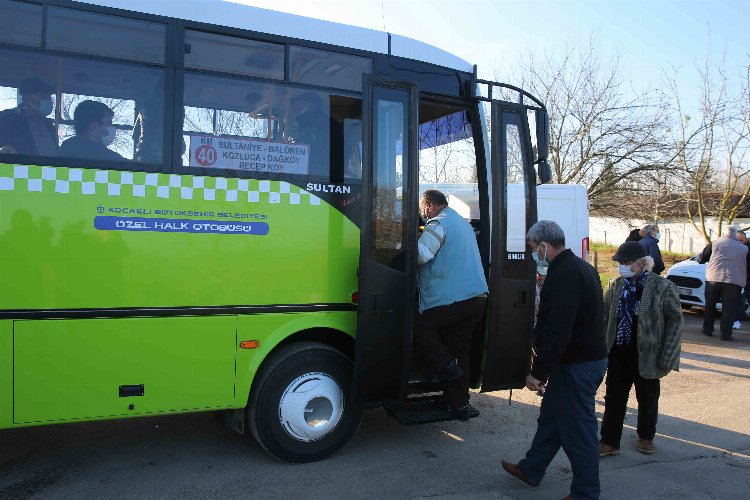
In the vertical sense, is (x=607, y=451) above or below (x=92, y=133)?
below

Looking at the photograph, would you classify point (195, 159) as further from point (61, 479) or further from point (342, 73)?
point (61, 479)

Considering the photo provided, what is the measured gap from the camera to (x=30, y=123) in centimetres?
401

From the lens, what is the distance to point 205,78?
4473 mm

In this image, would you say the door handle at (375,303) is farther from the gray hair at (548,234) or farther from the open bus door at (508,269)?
the gray hair at (548,234)

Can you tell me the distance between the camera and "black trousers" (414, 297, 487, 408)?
5043mm

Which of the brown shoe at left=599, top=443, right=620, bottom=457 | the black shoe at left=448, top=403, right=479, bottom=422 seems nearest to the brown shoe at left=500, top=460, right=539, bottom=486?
the black shoe at left=448, top=403, right=479, bottom=422

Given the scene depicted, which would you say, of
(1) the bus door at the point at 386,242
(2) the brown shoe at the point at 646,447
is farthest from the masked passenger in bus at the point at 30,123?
(2) the brown shoe at the point at 646,447

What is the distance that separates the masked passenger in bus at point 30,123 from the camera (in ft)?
12.9

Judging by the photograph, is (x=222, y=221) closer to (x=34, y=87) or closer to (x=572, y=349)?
(x=34, y=87)

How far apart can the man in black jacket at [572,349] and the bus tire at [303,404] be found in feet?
5.09

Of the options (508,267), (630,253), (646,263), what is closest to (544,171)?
(508,267)

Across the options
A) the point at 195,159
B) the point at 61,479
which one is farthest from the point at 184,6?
the point at 61,479

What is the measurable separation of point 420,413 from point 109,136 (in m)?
3.19

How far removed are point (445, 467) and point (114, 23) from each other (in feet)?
13.3
